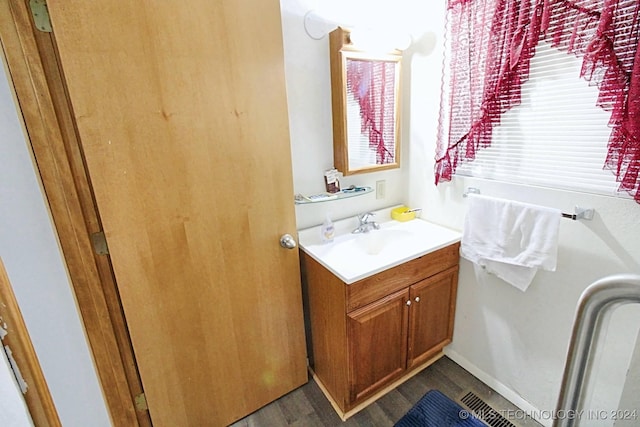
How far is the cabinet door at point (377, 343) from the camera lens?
4.59 feet

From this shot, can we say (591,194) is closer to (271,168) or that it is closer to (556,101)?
(556,101)

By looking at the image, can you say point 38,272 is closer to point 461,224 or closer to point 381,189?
point 381,189

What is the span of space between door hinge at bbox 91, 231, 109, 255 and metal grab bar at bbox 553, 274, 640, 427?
1400 millimetres

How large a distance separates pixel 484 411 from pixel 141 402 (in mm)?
1676

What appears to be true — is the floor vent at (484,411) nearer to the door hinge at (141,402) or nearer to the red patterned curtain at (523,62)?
the red patterned curtain at (523,62)

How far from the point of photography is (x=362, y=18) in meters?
1.65

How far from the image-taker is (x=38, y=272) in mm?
893

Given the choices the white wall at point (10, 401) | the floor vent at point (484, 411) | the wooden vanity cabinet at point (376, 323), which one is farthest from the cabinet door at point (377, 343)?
the white wall at point (10, 401)

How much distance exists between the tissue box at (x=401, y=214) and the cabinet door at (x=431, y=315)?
41cm

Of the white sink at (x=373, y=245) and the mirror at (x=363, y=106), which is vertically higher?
the mirror at (x=363, y=106)

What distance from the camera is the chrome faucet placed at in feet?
5.91

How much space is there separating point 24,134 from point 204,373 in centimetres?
116

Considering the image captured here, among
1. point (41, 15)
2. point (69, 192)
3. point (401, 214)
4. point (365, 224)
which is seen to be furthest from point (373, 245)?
point (41, 15)

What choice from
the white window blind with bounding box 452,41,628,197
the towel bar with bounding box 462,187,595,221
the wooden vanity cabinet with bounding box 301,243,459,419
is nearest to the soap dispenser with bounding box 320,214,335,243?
the wooden vanity cabinet with bounding box 301,243,459,419
